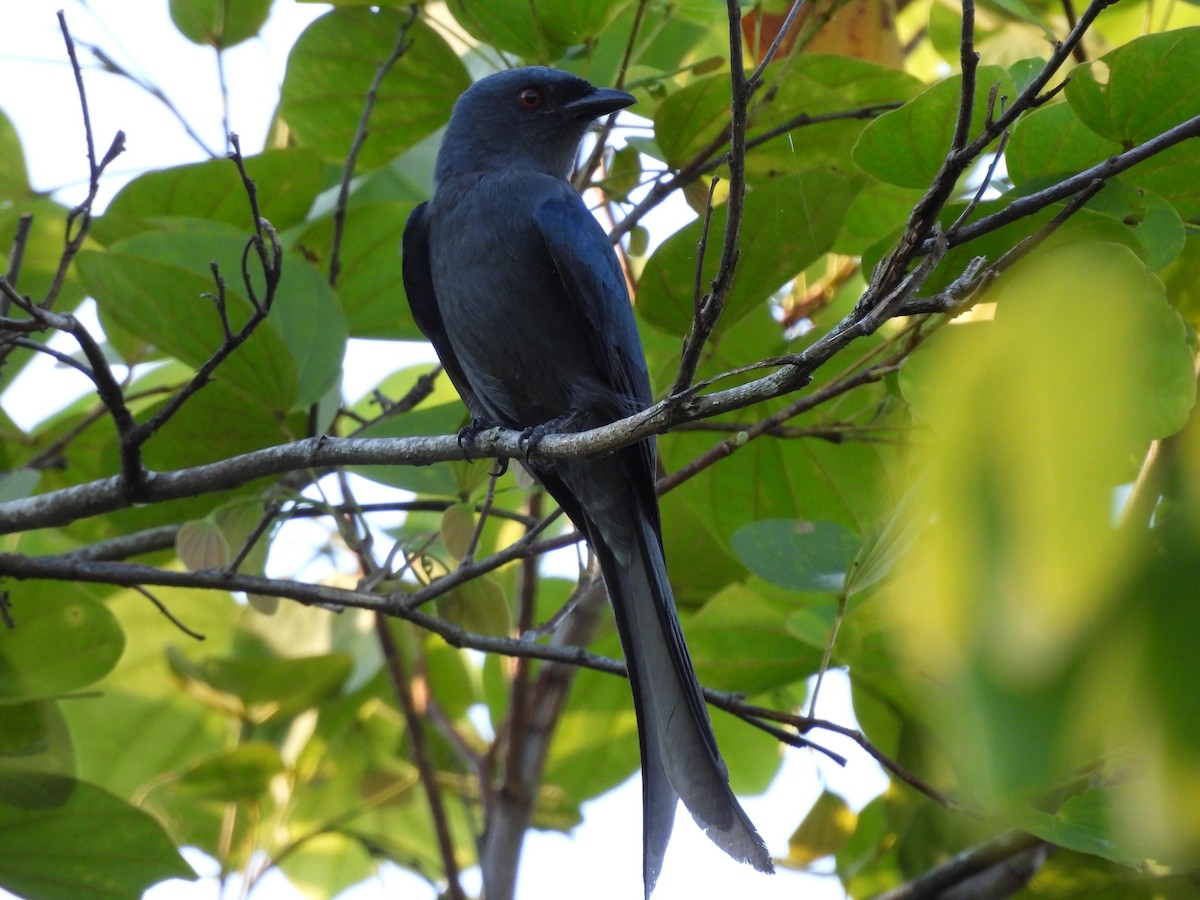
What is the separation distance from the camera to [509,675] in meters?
4.59

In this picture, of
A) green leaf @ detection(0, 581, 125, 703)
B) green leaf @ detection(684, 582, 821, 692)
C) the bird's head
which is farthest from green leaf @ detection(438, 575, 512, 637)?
the bird's head

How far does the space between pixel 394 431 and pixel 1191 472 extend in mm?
3232

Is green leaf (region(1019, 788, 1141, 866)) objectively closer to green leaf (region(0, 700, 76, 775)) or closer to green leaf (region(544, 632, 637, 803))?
green leaf (region(544, 632, 637, 803))

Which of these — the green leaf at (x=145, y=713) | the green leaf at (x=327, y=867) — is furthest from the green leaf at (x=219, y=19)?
the green leaf at (x=327, y=867)

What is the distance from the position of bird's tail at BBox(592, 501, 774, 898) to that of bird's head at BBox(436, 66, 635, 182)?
5.56 ft

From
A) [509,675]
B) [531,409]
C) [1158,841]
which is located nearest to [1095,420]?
[1158,841]

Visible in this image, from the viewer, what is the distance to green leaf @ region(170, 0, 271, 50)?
4164 mm

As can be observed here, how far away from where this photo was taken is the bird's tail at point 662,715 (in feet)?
9.39

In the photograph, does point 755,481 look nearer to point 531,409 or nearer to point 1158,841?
point 531,409

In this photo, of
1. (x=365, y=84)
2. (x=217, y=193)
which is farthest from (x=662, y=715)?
(x=365, y=84)

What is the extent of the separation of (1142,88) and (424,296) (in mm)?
2405

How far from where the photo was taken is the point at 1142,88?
280cm

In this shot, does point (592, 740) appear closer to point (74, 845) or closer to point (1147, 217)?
point (74, 845)

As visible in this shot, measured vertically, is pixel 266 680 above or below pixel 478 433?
below
